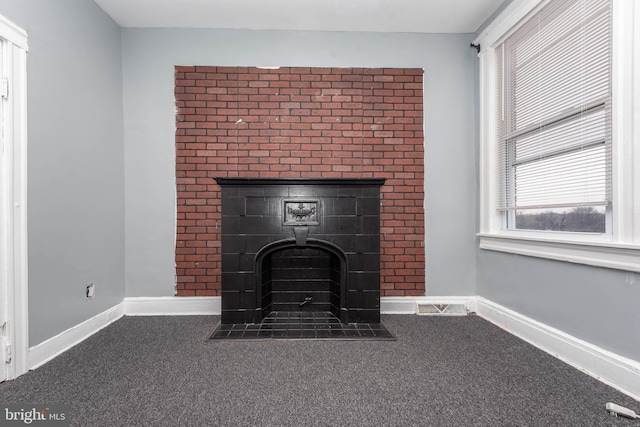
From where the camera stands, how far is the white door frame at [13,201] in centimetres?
188

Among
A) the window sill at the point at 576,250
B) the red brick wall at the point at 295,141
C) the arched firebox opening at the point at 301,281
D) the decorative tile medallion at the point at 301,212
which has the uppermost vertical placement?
the red brick wall at the point at 295,141

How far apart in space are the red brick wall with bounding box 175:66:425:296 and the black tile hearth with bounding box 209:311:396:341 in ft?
1.80

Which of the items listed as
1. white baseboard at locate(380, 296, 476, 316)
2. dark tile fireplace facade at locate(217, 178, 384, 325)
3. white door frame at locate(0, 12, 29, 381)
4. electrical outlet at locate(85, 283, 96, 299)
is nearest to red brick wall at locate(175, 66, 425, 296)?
white baseboard at locate(380, 296, 476, 316)

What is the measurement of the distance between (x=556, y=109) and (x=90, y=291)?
379 cm

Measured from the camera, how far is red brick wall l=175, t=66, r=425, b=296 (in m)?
3.07

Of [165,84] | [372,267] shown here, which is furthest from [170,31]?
[372,267]

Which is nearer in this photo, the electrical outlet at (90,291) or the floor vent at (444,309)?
the electrical outlet at (90,291)

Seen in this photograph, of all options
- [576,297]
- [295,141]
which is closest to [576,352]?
[576,297]

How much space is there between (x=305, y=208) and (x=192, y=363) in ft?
4.70

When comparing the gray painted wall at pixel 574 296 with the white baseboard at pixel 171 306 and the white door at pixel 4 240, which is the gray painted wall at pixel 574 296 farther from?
the white door at pixel 4 240

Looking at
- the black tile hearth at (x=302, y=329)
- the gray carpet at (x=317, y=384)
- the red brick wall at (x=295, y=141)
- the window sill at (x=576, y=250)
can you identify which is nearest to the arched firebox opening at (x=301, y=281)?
the black tile hearth at (x=302, y=329)

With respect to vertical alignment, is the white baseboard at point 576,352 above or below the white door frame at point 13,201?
below

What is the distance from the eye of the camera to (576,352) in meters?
2.00

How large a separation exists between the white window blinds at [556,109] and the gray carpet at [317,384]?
111 cm
